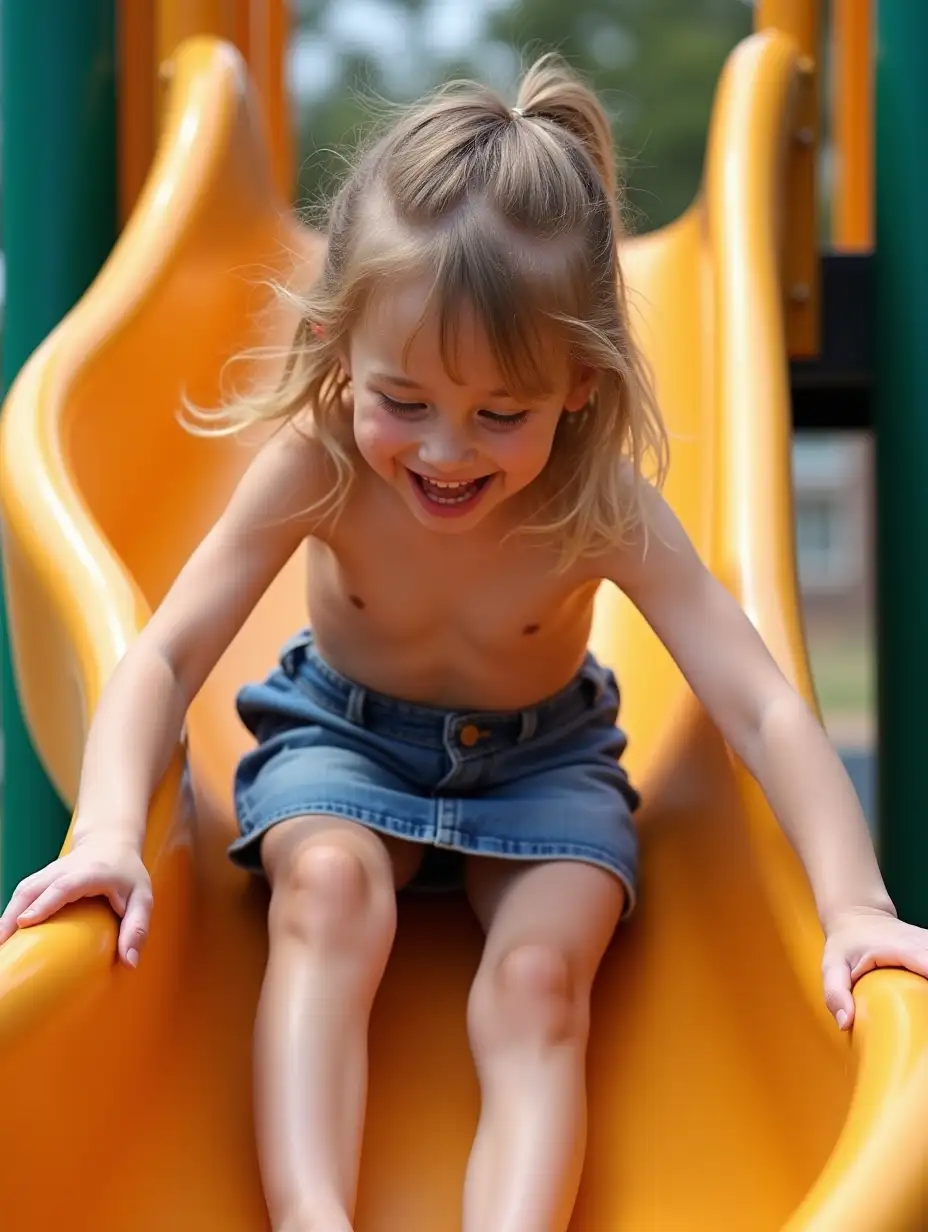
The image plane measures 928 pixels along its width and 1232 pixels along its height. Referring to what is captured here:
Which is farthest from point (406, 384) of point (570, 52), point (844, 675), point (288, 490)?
point (570, 52)

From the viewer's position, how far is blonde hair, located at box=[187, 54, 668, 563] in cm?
122

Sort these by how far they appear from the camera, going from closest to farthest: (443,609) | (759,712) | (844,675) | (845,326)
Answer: (759,712) < (443,609) < (845,326) < (844,675)

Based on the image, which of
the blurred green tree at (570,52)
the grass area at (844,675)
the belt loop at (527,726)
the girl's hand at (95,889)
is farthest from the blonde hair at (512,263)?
the blurred green tree at (570,52)

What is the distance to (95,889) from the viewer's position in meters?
1.11

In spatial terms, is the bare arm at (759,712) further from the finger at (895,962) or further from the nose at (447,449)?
the nose at (447,449)

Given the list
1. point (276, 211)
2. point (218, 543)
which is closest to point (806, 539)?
point (276, 211)

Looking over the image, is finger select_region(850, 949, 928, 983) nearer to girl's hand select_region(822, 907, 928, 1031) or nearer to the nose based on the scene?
girl's hand select_region(822, 907, 928, 1031)

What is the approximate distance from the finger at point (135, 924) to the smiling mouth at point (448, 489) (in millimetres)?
357

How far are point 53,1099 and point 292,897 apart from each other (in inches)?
10.6

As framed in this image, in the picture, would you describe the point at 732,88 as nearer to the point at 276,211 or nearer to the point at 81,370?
the point at 276,211

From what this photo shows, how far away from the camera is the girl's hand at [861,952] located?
1.08 metres

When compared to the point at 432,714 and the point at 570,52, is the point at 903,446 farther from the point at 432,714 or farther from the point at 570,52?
the point at 570,52

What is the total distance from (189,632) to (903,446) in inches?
47.1

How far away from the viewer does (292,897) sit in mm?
1262
